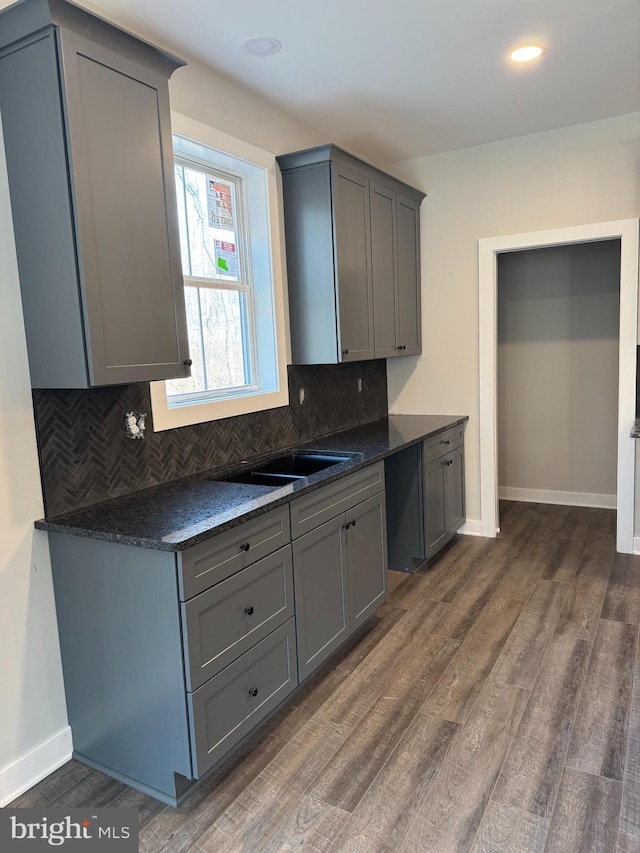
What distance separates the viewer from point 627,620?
9.66ft

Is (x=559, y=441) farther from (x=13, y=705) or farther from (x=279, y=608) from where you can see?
(x=13, y=705)

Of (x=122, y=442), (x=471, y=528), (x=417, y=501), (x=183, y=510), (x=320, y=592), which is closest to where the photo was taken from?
(x=183, y=510)

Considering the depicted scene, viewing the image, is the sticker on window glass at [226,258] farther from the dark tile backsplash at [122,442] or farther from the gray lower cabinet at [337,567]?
the gray lower cabinet at [337,567]

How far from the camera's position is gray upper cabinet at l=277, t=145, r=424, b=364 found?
3227 millimetres

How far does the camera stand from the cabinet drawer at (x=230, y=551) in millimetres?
1760

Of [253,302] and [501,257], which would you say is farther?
[501,257]

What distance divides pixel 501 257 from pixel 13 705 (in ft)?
15.1

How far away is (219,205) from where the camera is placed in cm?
302

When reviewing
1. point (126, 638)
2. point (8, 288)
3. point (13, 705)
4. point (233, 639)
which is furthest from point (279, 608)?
point (8, 288)

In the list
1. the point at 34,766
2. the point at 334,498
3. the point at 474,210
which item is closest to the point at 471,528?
the point at 334,498

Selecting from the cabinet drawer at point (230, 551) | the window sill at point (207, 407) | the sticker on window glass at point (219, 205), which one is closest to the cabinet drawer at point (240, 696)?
the cabinet drawer at point (230, 551)

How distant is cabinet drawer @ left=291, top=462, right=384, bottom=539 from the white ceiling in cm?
191

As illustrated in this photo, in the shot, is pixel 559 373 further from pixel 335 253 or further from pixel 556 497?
pixel 335 253

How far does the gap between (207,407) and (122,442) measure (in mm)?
533
